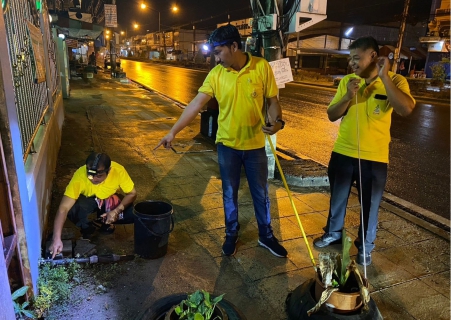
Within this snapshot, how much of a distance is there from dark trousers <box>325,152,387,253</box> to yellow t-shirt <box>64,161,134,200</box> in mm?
2286

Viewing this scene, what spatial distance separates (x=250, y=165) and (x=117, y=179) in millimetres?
1525

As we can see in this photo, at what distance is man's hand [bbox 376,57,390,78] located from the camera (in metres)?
2.79

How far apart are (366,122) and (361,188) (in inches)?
26.5

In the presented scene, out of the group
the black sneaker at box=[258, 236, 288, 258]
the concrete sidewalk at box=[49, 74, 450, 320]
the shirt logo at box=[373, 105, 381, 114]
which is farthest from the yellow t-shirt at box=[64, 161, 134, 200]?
the shirt logo at box=[373, 105, 381, 114]

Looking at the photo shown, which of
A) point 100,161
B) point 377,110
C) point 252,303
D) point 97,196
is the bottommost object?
point 252,303

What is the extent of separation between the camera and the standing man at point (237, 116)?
3.18 meters

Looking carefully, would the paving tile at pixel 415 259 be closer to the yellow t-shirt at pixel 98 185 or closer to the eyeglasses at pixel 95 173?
the yellow t-shirt at pixel 98 185

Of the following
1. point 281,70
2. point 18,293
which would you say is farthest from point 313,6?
point 18,293

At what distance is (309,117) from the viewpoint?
13125 millimetres

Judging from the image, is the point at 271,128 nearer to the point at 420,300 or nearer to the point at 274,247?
the point at 274,247

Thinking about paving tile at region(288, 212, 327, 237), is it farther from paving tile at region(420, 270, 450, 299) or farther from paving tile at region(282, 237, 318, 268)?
paving tile at region(420, 270, 450, 299)

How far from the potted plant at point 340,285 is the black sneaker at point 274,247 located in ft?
4.85

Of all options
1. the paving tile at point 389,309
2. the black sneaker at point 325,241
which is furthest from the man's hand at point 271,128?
the paving tile at point 389,309

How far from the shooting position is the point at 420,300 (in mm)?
3119
